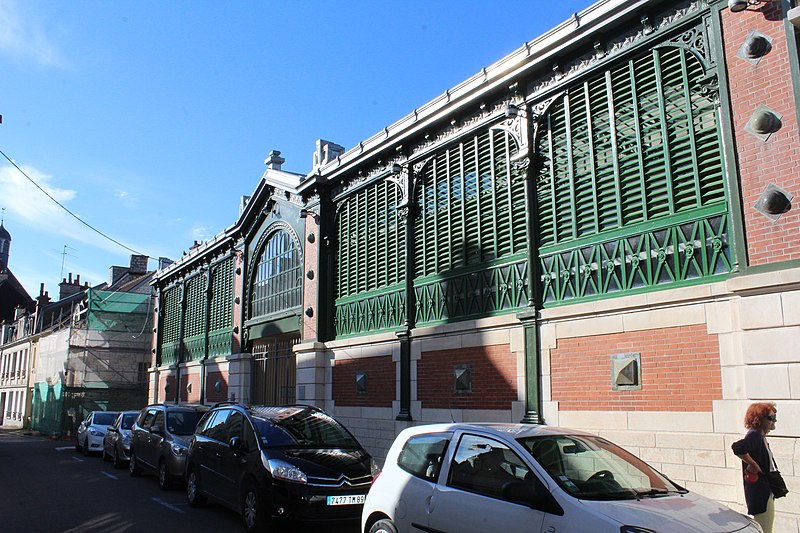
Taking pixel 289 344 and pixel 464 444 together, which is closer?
pixel 464 444

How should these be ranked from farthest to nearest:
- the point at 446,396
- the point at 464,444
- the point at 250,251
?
the point at 250,251 → the point at 446,396 → the point at 464,444

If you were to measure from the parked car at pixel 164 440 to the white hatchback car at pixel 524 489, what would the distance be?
23.7ft

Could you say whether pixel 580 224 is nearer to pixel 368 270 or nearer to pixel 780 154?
pixel 780 154

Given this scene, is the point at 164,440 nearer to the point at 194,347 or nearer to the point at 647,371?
the point at 647,371

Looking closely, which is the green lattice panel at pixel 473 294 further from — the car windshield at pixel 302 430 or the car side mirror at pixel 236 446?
the car side mirror at pixel 236 446

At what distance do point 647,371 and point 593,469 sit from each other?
13.4 ft

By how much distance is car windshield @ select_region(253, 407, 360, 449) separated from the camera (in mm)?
9141

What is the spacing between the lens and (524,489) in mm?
4949

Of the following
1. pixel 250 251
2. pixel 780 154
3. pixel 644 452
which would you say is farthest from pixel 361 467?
pixel 250 251

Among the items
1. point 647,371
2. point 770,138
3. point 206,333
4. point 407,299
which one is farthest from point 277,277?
point 770,138

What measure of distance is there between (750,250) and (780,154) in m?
1.19

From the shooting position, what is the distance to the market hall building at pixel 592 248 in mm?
7965

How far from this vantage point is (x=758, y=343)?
7.58 meters

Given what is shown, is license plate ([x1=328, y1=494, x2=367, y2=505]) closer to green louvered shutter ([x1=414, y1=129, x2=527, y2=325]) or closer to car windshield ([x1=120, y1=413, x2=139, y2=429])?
green louvered shutter ([x1=414, y1=129, x2=527, y2=325])
